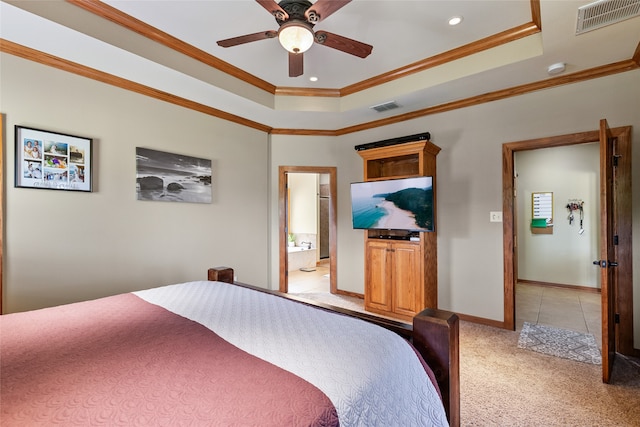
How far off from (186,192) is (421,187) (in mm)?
2729

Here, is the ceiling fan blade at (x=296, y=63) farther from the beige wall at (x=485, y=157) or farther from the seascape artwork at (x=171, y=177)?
the beige wall at (x=485, y=157)

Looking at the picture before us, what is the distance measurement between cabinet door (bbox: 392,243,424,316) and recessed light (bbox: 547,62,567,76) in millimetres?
2114

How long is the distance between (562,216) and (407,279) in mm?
3656

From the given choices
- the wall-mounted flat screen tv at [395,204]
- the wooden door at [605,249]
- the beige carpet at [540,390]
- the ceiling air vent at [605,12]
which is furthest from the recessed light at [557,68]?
the beige carpet at [540,390]

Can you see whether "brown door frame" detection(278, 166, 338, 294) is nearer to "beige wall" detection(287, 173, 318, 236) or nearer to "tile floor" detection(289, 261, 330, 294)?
"tile floor" detection(289, 261, 330, 294)

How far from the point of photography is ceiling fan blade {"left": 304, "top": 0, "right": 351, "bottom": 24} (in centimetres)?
182

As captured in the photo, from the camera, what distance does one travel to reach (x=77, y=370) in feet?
3.12

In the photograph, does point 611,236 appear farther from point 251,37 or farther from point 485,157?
point 251,37

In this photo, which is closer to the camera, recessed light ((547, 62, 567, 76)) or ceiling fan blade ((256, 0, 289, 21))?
ceiling fan blade ((256, 0, 289, 21))

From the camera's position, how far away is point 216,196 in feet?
12.5

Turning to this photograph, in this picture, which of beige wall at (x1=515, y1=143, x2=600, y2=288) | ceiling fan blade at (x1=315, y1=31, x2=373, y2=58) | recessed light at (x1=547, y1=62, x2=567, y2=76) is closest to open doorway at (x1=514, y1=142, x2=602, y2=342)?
beige wall at (x1=515, y1=143, x2=600, y2=288)

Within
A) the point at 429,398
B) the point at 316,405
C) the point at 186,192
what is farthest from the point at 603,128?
the point at 186,192

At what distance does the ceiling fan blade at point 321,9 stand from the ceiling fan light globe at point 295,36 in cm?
8

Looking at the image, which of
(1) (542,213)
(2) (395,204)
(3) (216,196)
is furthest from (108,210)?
(1) (542,213)
